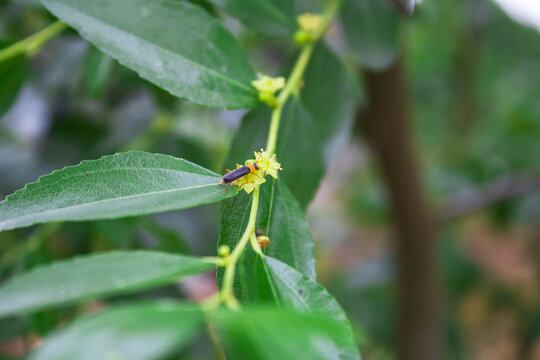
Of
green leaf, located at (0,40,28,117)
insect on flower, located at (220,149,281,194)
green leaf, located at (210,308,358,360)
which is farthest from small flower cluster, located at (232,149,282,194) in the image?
→ green leaf, located at (0,40,28,117)

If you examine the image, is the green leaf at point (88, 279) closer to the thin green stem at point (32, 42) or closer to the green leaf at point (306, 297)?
the green leaf at point (306, 297)

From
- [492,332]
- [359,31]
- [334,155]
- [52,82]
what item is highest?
[52,82]

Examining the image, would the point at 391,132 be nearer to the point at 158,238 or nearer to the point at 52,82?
the point at 158,238

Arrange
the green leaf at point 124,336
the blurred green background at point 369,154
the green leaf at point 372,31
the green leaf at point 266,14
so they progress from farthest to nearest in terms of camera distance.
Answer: the blurred green background at point 369,154 < the green leaf at point 372,31 < the green leaf at point 266,14 < the green leaf at point 124,336

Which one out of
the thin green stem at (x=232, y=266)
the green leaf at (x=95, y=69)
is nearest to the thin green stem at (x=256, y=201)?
the thin green stem at (x=232, y=266)

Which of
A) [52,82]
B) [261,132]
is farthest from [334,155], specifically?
[52,82]

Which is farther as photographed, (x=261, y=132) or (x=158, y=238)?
(x=158, y=238)
